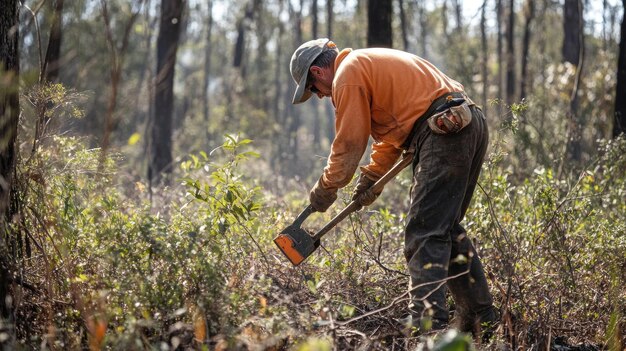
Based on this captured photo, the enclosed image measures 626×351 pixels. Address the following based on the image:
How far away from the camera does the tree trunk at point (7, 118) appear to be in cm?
344

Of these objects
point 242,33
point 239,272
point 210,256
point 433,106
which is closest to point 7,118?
point 210,256

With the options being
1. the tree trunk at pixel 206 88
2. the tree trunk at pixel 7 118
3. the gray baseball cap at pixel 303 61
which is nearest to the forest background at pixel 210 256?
the tree trunk at pixel 7 118

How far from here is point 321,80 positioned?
4488 mm

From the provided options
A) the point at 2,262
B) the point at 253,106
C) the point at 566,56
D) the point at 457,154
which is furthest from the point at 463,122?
the point at 253,106

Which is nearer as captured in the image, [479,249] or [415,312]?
[415,312]

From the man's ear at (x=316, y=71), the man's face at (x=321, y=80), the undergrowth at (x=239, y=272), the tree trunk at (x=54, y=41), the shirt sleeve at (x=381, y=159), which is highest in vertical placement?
the tree trunk at (x=54, y=41)

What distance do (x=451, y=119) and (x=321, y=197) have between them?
3.09ft

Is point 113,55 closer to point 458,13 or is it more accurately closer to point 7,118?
point 7,118

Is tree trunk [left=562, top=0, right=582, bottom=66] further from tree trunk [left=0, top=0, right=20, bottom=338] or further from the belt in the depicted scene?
tree trunk [left=0, top=0, right=20, bottom=338]

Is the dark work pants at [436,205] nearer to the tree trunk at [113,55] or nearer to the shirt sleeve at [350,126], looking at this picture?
the shirt sleeve at [350,126]

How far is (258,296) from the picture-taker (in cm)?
371

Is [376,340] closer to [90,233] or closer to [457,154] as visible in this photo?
[457,154]

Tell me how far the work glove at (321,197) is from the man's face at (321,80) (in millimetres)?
567

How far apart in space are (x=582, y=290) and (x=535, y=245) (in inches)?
16.5
